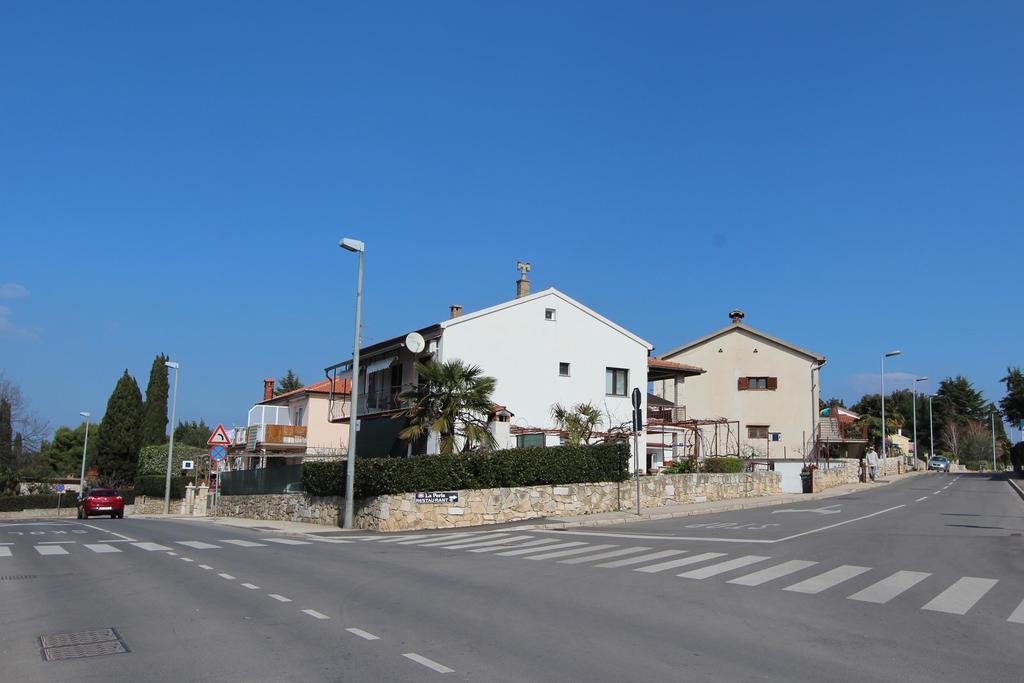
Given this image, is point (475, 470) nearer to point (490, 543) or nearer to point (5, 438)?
point (490, 543)

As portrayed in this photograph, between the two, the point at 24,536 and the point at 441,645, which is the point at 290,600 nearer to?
the point at 441,645

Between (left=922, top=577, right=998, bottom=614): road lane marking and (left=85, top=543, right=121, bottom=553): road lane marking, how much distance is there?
1541cm

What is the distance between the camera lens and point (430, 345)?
3572 centimetres

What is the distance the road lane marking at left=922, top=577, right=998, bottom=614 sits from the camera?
9.44 metres

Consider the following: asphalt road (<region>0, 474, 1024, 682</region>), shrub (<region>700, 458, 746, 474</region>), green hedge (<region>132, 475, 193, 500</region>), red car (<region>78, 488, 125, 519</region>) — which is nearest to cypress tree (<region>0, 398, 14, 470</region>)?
green hedge (<region>132, 475, 193, 500</region>)

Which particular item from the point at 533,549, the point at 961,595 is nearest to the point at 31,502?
the point at 533,549

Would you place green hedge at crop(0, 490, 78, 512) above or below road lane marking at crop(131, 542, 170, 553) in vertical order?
below

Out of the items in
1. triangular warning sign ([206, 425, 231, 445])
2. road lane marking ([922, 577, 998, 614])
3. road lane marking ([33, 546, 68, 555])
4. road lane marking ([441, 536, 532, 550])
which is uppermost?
triangular warning sign ([206, 425, 231, 445])

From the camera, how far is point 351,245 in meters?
24.0

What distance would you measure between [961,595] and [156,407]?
67.3 metres

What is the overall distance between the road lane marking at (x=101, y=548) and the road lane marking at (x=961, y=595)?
50.6ft

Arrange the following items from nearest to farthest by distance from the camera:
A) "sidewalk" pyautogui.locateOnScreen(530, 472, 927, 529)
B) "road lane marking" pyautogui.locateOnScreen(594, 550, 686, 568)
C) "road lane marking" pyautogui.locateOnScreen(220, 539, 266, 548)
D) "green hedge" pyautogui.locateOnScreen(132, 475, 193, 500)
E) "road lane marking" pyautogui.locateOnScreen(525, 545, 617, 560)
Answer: "road lane marking" pyautogui.locateOnScreen(594, 550, 686, 568) < "road lane marking" pyautogui.locateOnScreen(525, 545, 617, 560) < "road lane marking" pyautogui.locateOnScreen(220, 539, 266, 548) < "sidewalk" pyautogui.locateOnScreen(530, 472, 927, 529) < "green hedge" pyautogui.locateOnScreen(132, 475, 193, 500)

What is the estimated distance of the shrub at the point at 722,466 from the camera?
3453 cm

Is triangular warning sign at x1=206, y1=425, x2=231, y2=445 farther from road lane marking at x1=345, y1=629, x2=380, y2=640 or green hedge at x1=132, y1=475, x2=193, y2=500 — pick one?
road lane marking at x1=345, y1=629, x2=380, y2=640
